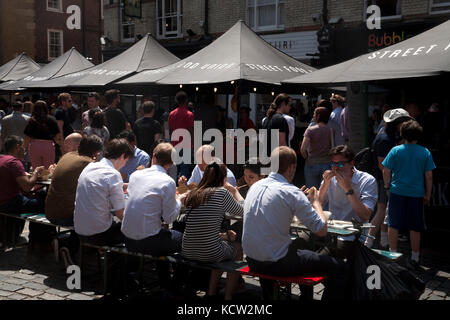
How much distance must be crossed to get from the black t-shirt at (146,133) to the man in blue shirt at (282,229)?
460 centimetres

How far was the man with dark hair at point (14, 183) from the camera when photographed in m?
5.95

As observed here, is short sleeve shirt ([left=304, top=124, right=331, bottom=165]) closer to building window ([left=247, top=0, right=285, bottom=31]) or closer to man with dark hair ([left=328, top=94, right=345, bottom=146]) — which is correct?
man with dark hair ([left=328, top=94, right=345, bottom=146])

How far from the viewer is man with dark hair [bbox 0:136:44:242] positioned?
19.5 ft

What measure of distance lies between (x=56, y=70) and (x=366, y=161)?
30.6 ft

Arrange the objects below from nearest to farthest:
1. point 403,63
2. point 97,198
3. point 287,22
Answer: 1. point 97,198
2. point 403,63
3. point 287,22

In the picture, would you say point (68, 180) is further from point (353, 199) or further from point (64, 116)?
point (64, 116)

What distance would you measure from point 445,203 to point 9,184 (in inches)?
225

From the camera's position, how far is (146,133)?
8.19 m

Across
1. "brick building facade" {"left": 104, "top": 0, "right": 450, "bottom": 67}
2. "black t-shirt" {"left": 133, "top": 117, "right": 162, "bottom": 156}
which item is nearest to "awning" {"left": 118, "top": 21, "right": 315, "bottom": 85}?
"black t-shirt" {"left": 133, "top": 117, "right": 162, "bottom": 156}

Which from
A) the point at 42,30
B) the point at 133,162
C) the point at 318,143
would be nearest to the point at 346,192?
the point at 318,143

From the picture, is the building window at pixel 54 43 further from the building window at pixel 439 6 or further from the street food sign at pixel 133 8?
the building window at pixel 439 6

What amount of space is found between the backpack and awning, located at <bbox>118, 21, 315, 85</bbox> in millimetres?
1742
